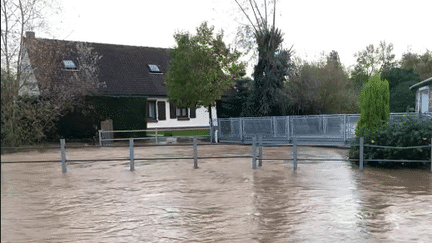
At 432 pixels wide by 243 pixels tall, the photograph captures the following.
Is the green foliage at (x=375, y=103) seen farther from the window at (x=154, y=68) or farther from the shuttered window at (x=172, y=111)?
the window at (x=154, y=68)

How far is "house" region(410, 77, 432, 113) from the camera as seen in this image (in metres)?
20.1

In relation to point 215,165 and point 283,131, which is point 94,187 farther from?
point 283,131

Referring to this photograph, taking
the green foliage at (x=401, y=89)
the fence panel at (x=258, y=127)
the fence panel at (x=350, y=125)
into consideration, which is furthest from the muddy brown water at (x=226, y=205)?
the green foliage at (x=401, y=89)

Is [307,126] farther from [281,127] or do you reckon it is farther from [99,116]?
[99,116]

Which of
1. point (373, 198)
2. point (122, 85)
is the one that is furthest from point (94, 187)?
point (122, 85)

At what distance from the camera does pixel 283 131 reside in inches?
957

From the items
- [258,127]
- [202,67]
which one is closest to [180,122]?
[202,67]

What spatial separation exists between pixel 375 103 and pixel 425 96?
9.04m

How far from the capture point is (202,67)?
97.1 feet

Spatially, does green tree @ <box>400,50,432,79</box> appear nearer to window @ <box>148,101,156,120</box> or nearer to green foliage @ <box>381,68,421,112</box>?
green foliage @ <box>381,68,421,112</box>

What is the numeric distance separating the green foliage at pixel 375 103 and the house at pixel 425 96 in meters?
5.88

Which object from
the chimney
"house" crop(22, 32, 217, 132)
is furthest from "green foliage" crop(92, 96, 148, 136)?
the chimney

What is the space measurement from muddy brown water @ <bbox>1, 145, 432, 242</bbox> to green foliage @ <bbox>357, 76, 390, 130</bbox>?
2.26 metres

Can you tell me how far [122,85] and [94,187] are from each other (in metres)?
25.6
